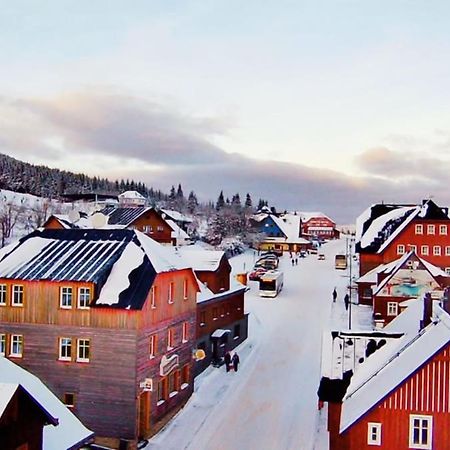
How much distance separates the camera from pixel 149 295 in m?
27.4

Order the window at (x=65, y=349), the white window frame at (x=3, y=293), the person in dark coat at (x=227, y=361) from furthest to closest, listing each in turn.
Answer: the person in dark coat at (x=227, y=361)
the white window frame at (x=3, y=293)
the window at (x=65, y=349)

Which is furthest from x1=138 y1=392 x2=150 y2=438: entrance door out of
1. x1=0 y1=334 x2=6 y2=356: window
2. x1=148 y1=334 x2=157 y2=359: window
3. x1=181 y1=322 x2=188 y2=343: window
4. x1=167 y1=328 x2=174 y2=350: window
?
x1=0 y1=334 x2=6 y2=356: window

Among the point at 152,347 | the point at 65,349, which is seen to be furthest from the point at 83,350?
the point at 152,347

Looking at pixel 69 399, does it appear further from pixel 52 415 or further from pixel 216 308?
pixel 216 308

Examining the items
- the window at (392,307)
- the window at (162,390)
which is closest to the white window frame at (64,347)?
the window at (162,390)

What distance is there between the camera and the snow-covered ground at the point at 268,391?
27.7 metres

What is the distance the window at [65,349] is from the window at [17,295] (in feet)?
8.68

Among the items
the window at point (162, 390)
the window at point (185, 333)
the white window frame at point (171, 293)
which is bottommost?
the window at point (162, 390)

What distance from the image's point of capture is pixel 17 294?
2783 centimetres

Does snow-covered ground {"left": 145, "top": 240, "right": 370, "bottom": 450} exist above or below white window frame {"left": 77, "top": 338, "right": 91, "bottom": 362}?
below

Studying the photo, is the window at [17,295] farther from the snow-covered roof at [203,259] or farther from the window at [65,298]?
the snow-covered roof at [203,259]

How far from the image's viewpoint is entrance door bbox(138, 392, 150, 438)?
27.2 m

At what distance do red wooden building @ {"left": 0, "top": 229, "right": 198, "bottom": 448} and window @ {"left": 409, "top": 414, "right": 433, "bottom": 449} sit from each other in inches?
466

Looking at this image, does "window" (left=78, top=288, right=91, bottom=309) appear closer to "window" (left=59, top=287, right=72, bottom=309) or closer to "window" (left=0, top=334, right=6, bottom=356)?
"window" (left=59, top=287, right=72, bottom=309)
